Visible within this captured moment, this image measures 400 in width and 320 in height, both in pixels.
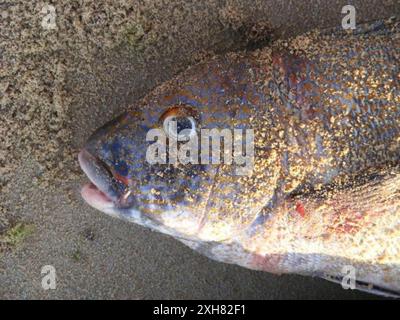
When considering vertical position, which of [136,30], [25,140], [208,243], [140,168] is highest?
[136,30]

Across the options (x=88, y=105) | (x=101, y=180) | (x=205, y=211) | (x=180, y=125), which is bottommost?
(x=205, y=211)

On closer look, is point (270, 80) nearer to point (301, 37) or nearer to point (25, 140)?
point (301, 37)

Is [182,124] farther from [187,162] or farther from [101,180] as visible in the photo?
[101,180]

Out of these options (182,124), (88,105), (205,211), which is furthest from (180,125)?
(88,105)

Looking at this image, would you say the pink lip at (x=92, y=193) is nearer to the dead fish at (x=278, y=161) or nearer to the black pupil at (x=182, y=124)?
the dead fish at (x=278, y=161)

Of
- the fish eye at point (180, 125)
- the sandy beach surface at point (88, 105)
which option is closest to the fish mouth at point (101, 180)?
the fish eye at point (180, 125)

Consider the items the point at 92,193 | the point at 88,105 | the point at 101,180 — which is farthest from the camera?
the point at 88,105

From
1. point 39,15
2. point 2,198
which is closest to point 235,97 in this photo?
point 39,15

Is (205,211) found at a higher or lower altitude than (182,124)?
lower
